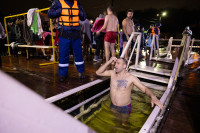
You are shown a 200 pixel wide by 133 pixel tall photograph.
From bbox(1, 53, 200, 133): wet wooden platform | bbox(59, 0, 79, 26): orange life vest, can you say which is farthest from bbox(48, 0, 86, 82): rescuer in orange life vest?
bbox(1, 53, 200, 133): wet wooden platform

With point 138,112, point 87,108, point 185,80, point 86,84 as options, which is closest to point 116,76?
point 86,84

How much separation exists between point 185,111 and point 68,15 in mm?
3050

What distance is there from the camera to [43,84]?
270 cm

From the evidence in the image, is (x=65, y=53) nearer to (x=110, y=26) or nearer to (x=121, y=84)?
(x=121, y=84)

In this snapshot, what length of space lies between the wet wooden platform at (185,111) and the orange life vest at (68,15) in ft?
8.75

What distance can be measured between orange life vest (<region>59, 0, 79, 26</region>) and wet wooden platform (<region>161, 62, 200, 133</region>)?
8.75 ft

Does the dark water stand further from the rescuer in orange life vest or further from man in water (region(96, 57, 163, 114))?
the rescuer in orange life vest

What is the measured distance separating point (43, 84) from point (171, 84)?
3.11 m

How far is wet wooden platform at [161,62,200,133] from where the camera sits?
1813mm

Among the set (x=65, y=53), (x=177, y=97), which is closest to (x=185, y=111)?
(x=177, y=97)

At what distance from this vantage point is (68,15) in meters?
2.62

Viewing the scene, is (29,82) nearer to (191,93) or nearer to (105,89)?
(105,89)

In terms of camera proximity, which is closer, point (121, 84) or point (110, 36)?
point (121, 84)

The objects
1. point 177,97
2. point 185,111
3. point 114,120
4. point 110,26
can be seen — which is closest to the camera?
point 185,111
